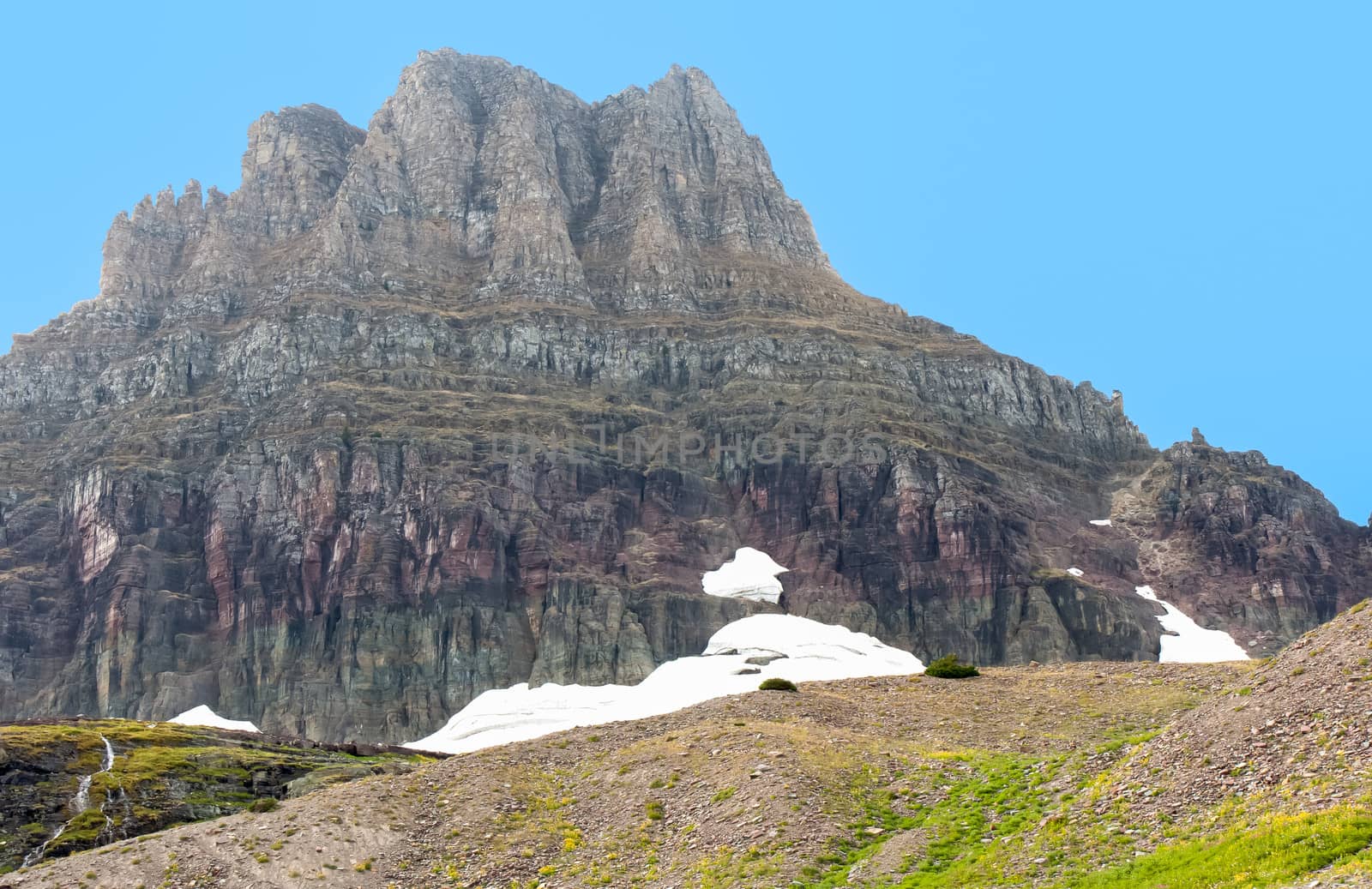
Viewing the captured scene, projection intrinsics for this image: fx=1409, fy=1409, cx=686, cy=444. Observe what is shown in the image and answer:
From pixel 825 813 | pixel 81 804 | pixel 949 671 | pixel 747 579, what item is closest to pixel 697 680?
pixel 747 579

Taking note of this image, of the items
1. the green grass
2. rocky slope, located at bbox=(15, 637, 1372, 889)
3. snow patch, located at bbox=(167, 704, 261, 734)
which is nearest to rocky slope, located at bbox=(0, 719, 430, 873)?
rocky slope, located at bbox=(15, 637, 1372, 889)

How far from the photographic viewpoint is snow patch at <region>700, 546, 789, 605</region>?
6447 inches

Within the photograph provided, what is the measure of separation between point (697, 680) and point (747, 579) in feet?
110

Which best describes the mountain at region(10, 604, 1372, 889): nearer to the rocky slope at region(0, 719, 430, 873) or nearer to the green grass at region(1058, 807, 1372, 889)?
the green grass at region(1058, 807, 1372, 889)

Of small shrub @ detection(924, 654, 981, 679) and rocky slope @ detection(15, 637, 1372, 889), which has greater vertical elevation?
small shrub @ detection(924, 654, 981, 679)

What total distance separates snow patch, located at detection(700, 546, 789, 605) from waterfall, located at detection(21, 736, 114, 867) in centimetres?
8611

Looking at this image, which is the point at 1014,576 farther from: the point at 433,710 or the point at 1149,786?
the point at 1149,786

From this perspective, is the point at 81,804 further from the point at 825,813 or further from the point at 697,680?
the point at 697,680

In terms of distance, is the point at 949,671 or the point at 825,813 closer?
the point at 825,813

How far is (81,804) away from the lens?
75.9 m

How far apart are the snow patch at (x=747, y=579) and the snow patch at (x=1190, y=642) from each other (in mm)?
44142

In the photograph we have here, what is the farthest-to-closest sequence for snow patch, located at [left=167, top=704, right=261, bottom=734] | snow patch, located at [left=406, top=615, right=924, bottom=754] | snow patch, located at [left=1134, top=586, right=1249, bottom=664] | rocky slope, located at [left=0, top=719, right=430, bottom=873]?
snow patch, located at [left=1134, top=586, right=1249, bottom=664], snow patch, located at [left=167, top=704, right=261, bottom=734], snow patch, located at [left=406, top=615, right=924, bottom=754], rocky slope, located at [left=0, top=719, right=430, bottom=873]

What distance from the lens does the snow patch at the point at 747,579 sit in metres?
164

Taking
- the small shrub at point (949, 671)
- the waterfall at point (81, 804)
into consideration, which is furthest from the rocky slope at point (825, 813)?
the waterfall at point (81, 804)
